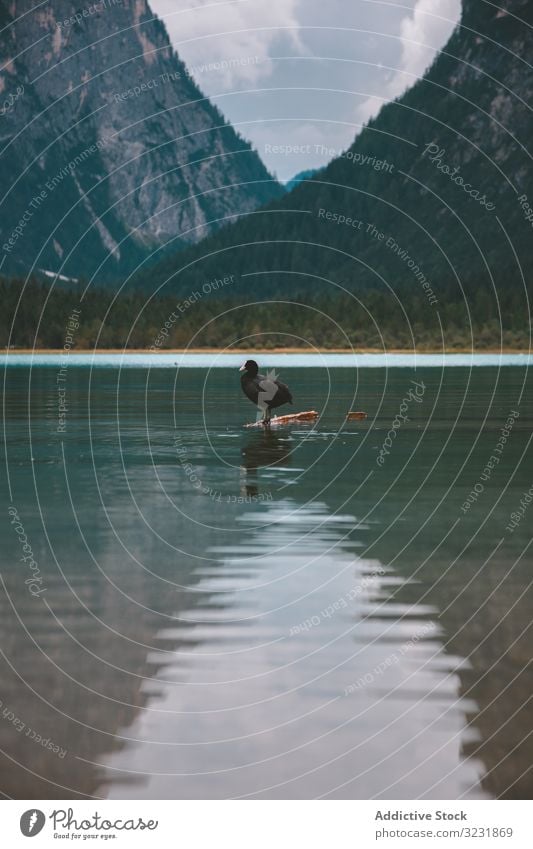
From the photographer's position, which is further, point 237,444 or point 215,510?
point 237,444

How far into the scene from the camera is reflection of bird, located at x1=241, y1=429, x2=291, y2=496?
95.9 ft

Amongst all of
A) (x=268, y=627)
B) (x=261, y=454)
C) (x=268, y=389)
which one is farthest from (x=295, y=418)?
(x=268, y=627)

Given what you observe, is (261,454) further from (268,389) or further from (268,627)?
(268,627)

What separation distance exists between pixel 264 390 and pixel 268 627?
2974cm

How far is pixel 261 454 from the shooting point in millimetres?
34625

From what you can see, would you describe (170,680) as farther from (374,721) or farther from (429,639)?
(429,639)

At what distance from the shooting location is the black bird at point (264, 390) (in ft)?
146

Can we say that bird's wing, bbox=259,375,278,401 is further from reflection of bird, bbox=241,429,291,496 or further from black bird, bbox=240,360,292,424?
reflection of bird, bbox=241,429,291,496

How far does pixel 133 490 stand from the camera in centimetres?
2772

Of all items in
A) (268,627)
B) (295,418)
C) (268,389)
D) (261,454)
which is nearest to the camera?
(268,627)

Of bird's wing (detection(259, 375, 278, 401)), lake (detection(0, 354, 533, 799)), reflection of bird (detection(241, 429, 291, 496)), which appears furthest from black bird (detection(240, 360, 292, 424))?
lake (detection(0, 354, 533, 799))

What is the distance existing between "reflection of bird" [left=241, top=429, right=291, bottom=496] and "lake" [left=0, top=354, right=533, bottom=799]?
252 mm
